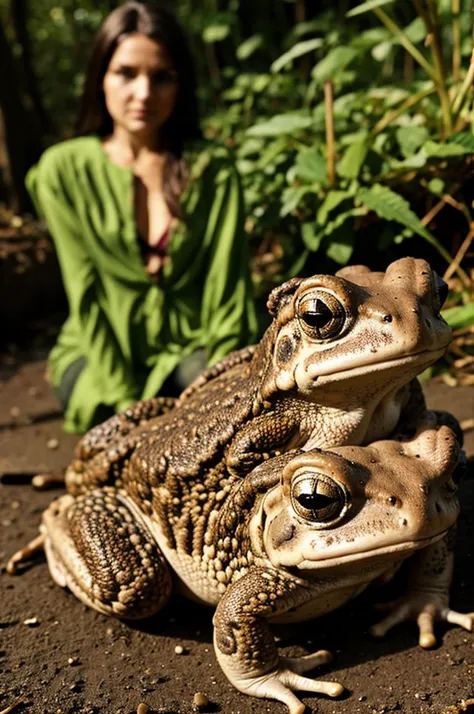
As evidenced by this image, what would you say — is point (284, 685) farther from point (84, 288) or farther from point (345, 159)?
point (345, 159)

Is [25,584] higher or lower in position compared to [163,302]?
lower

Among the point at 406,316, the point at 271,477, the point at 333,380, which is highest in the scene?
the point at 406,316

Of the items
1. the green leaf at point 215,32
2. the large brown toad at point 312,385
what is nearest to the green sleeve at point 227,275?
the large brown toad at point 312,385

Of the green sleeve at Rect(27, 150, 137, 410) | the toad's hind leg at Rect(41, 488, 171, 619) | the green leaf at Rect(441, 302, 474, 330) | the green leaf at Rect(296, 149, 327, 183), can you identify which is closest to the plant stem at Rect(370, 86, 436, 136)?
the green leaf at Rect(296, 149, 327, 183)

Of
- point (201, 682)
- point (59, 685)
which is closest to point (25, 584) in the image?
point (59, 685)

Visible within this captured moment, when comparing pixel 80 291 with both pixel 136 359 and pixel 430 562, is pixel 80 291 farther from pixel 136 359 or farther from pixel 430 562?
pixel 430 562

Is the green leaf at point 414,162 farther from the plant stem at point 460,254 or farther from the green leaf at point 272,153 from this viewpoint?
the green leaf at point 272,153
